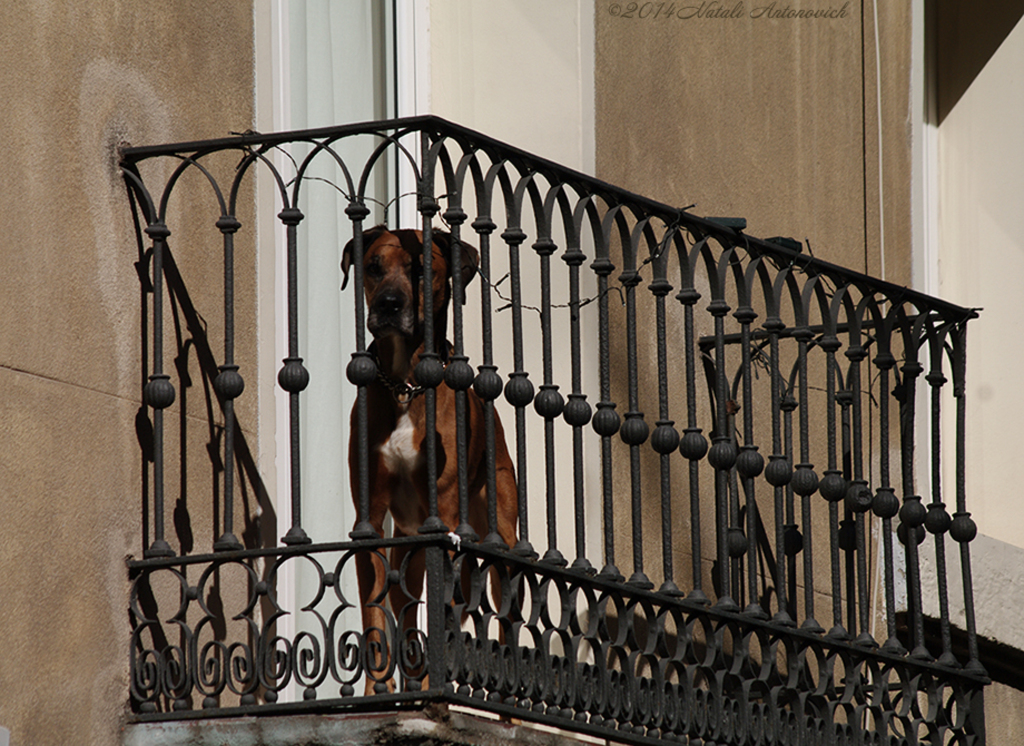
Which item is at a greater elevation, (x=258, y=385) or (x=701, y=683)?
(x=258, y=385)

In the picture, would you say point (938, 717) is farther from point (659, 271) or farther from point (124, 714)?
point (124, 714)

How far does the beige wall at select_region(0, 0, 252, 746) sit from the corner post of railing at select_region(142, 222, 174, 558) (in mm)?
90

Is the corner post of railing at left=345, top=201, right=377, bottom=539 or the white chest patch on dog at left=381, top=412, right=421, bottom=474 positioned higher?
the corner post of railing at left=345, top=201, right=377, bottom=539

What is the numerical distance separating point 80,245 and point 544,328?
1.30m

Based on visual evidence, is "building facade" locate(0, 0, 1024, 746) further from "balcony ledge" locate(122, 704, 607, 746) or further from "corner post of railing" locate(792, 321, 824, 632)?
"corner post of railing" locate(792, 321, 824, 632)

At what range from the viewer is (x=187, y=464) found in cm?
536

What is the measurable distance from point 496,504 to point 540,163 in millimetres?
976

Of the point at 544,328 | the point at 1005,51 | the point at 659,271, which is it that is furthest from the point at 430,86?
the point at 1005,51

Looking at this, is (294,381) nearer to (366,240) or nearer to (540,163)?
(366,240)

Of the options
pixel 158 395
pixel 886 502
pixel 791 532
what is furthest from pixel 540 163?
pixel 791 532

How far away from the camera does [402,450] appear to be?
534 cm

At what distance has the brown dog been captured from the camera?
17.2 ft

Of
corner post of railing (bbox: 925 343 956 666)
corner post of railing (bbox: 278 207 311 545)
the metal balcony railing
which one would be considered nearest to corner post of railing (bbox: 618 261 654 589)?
the metal balcony railing

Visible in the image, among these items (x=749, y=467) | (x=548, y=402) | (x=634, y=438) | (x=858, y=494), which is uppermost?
(x=548, y=402)
